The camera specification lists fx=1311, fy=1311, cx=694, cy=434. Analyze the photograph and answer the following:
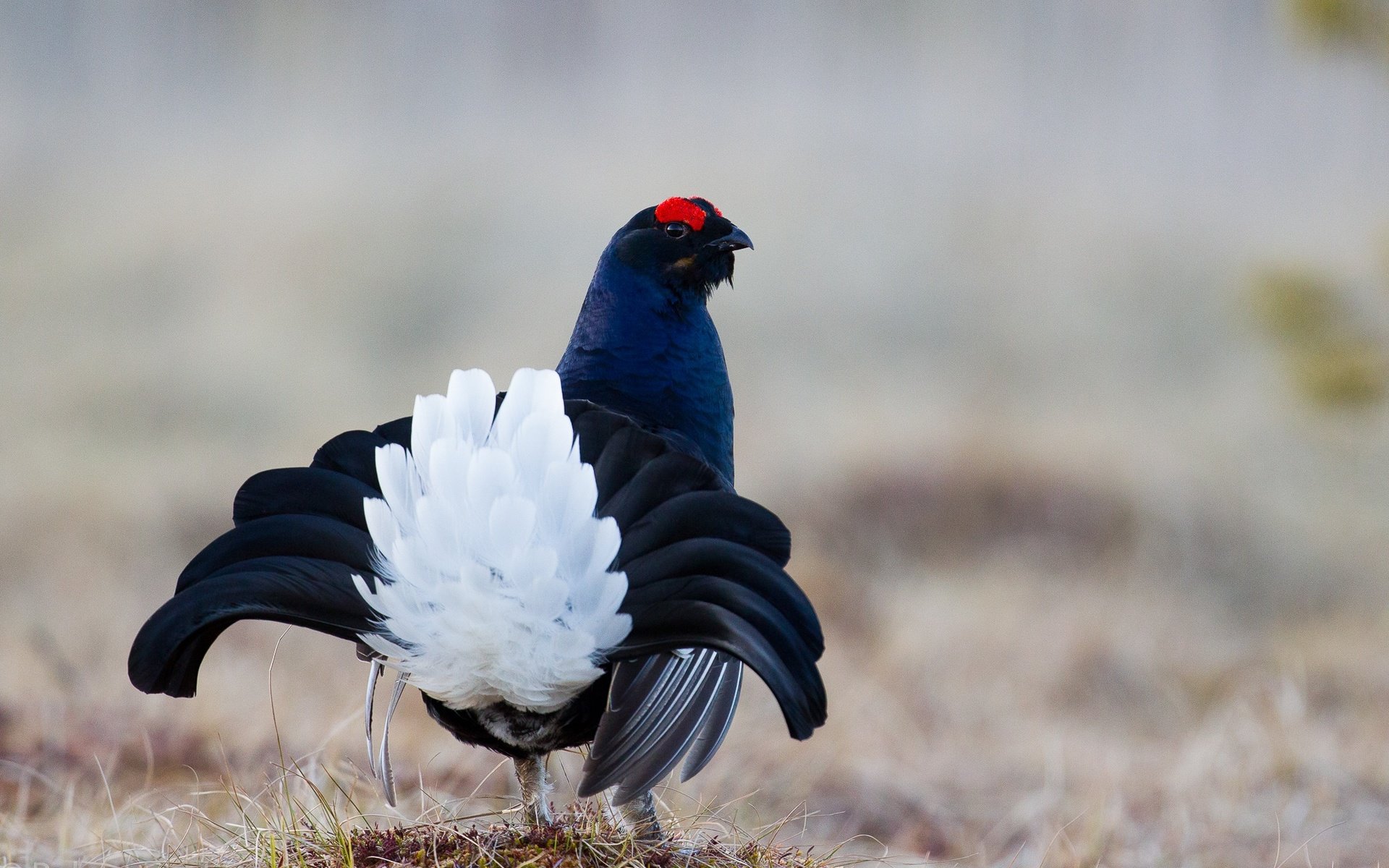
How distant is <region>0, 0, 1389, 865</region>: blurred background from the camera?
137 inches

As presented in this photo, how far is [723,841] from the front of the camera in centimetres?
206

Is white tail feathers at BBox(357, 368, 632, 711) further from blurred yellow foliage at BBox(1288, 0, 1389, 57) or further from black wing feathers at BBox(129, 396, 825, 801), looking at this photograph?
blurred yellow foliage at BBox(1288, 0, 1389, 57)

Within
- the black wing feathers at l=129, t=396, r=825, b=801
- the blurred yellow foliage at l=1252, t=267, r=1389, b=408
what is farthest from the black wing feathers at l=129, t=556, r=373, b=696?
the blurred yellow foliage at l=1252, t=267, r=1389, b=408

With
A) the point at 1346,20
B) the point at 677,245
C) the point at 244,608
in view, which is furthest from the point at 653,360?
the point at 1346,20

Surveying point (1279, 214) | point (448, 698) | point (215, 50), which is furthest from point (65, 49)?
point (448, 698)

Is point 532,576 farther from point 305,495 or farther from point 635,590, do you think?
point 305,495

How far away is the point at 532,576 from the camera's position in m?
1.56

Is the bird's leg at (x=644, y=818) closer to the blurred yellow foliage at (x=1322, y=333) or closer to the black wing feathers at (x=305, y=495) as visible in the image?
the black wing feathers at (x=305, y=495)

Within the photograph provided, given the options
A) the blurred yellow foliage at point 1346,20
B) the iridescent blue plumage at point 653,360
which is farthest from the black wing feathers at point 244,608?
the blurred yellow foliage at point 1346,20

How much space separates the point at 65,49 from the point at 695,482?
521 inches

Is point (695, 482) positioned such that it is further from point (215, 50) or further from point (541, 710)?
point (215, 50)

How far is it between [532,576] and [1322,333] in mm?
4106

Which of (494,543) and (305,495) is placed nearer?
(494,543)

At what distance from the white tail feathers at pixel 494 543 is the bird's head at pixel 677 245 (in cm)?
74
